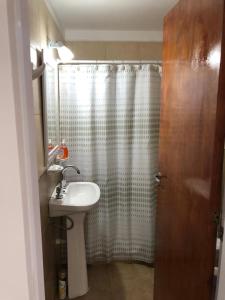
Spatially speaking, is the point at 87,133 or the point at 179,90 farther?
the point at 87,133

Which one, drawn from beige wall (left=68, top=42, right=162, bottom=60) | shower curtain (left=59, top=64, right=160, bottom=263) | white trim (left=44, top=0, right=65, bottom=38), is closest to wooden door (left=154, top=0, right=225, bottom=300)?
shower curtain (left=59, top=64, right=160, bottom=263)

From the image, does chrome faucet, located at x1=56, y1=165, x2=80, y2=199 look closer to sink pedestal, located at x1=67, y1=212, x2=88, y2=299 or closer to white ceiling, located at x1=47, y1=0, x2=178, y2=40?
sink pedestal, located at x1=67, y1=212, x2=88, y2=299

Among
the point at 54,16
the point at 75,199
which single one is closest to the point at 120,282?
the point at 75,199

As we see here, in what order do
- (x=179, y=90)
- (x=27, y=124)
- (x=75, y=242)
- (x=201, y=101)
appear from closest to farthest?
1. (x=27, y=124)
2. (x=201, y=101)
3. (x=179, y=90)
4. (x=75, y=242)

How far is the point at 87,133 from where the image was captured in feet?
7.17

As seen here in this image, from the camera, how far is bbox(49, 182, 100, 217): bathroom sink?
5.67 ft

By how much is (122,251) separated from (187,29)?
2041 mm

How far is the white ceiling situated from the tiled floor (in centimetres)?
229

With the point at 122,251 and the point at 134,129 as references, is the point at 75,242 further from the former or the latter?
the point at 134,129

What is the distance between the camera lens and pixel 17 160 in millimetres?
562

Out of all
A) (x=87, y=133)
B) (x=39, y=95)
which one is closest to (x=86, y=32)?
(x=87, y=133)

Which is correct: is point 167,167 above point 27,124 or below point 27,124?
below

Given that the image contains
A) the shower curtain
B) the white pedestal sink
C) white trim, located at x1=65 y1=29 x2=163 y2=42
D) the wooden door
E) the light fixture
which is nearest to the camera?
the wooden door

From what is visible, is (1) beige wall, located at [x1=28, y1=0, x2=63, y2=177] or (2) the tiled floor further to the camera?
(2) the tiled floor
